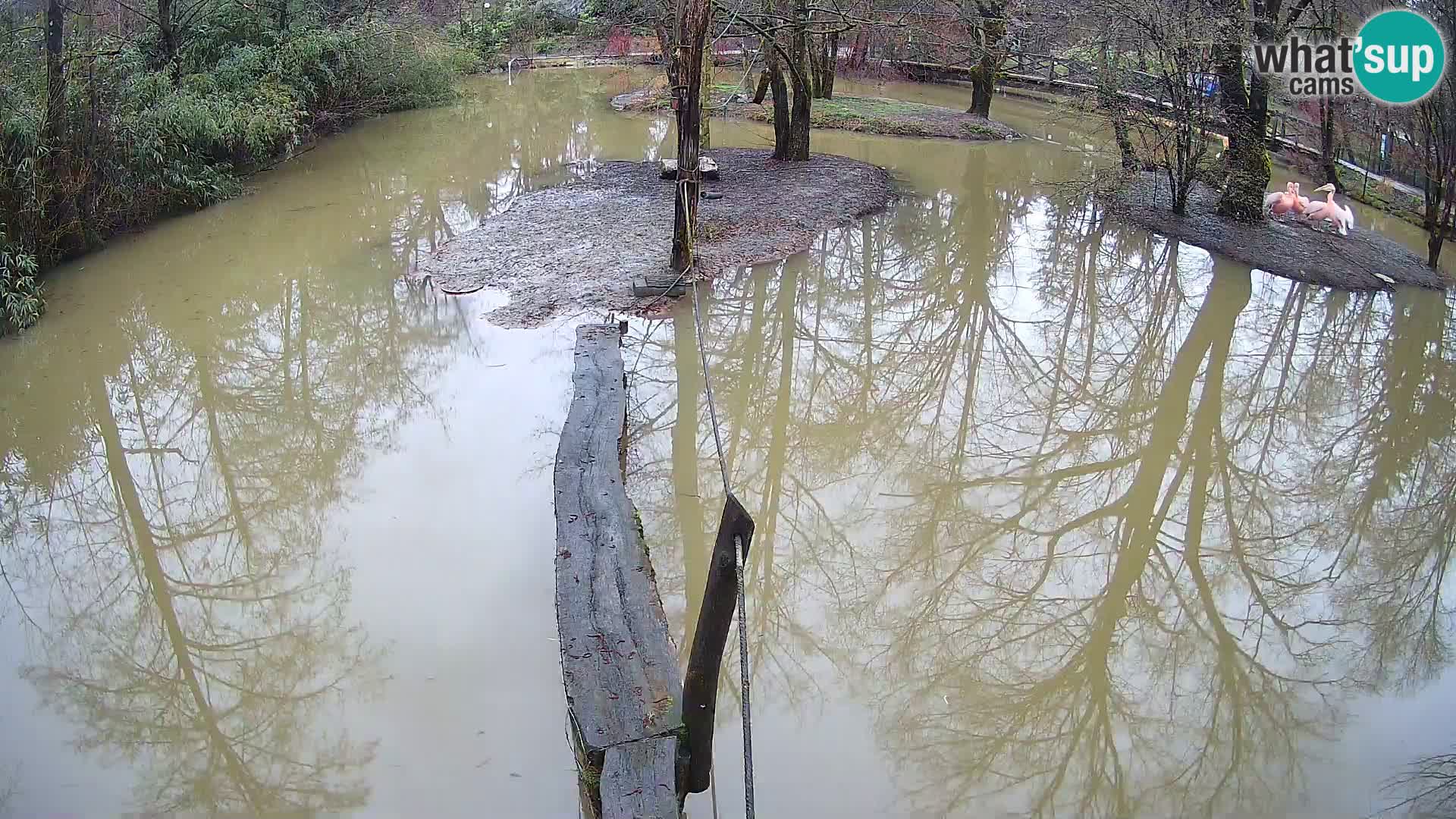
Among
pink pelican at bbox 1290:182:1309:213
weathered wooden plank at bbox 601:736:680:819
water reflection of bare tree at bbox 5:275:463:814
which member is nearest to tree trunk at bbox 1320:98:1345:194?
pink pelican at bbox 1290:182:1309:213

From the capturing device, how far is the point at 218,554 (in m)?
5.55

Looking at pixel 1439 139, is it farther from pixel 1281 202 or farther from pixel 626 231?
pixel 626 231

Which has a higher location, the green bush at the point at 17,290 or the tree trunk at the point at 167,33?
the tree trunk at the point at 167,33

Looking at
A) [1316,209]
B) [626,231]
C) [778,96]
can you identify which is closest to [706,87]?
[778,96]

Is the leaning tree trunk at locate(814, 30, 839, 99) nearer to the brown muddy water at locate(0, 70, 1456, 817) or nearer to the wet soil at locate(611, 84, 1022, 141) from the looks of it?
the wet soil at locate(611, 84, 1022, 141)

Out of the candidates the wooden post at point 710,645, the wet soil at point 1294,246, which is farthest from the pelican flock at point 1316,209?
the wooden post at point 710,645

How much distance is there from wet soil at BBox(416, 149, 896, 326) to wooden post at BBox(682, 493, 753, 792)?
576 cm

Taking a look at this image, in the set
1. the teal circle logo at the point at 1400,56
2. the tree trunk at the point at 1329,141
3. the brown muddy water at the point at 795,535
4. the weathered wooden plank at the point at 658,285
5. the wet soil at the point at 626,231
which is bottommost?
the brown muddy water at the point at 795,535

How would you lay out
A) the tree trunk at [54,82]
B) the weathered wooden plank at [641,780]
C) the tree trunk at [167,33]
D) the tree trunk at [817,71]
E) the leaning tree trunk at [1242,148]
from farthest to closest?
1. the tree trunk at [817,71]
2. the tree trunk at [167,33]
3. the leaning tree trunk at [1242,148]
4. the tree trunk at [54,82]
5. the weathered wooden plank at [641,780]

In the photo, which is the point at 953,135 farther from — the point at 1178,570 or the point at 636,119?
the point at 1178,570

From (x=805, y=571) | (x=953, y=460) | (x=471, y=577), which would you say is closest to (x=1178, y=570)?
(x=953, y=460)

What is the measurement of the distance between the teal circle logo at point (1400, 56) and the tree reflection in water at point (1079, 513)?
7.66 ft

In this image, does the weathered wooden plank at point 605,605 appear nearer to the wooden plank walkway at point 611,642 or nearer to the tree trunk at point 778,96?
the wooden plank walkway at point 611,642

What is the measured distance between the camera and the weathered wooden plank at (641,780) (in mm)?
2998
